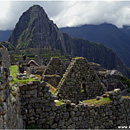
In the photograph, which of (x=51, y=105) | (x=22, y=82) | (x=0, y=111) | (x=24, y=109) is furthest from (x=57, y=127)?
(x=0, y=111)

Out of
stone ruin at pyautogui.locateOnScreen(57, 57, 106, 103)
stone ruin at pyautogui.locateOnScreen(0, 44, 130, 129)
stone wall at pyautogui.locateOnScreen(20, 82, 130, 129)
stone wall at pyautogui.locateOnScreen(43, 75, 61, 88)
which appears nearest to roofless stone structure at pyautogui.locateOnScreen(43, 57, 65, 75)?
stone wall at pyautogui.locateOnScreen(43, 75, 61, 88)

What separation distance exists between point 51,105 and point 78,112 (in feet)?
3.88

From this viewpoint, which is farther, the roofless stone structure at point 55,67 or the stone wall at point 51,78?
the roofless stone structure at point 55,67

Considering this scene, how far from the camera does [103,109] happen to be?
6656mm

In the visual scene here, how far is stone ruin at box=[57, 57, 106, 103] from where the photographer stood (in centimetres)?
805

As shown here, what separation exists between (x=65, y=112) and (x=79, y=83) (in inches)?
103

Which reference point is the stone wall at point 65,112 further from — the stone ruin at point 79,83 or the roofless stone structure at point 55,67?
the roofless stone structure at point 55,67

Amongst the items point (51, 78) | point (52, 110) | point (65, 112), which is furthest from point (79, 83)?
point (51, 78)

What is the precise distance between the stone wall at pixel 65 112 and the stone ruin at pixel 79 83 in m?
1.59

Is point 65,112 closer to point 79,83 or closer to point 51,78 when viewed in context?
point 79,83

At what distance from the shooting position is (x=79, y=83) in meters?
8.30

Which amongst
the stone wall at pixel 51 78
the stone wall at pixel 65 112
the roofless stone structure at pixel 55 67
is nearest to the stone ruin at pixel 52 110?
the stone wall at pixel 65 112

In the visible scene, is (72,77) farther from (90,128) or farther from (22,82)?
(22,82)

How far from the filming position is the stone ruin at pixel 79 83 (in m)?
8.05
